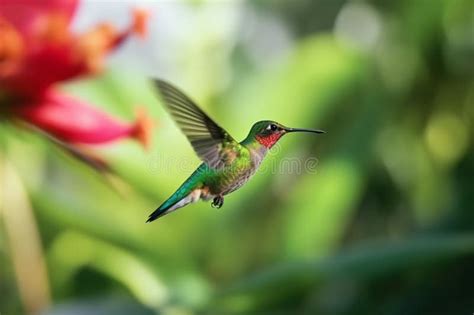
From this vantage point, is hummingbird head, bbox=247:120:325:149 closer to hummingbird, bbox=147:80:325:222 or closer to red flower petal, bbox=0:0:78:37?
hummingbird, bbox=147:80:325:222

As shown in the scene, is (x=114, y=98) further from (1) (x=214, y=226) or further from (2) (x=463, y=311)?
(2) (x=463, y=311)

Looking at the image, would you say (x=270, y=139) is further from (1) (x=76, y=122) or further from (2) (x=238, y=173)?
(1) (x=76, y=122)

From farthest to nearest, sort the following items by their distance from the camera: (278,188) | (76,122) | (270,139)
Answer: (278,188) < (76,122) < (270,139)

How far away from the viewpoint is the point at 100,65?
1.10 feet

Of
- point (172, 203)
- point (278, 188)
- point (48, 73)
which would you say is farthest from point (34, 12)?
point (278, 188)

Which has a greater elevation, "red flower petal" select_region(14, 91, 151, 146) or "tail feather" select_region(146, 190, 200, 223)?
"red flower petal" select_region(14, 91, 151, 146)

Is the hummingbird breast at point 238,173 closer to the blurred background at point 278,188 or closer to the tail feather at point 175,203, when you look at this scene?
the tail feather at point 175,203

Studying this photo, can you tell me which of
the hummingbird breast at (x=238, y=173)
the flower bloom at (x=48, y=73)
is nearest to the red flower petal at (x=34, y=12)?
the flower bloom at (x=48, y=73)

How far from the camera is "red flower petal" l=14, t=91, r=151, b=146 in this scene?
0.90 ft

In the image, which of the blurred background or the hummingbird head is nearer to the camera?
the hummingbird head

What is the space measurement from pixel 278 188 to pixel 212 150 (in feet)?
2.09

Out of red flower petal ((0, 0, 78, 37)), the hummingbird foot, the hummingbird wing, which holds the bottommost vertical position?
the hummingbird foot

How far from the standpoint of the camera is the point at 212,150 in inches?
8.1

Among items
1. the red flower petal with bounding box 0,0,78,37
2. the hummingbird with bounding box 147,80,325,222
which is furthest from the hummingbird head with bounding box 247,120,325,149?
the red flower petal with bounding box 0,0,78,37
